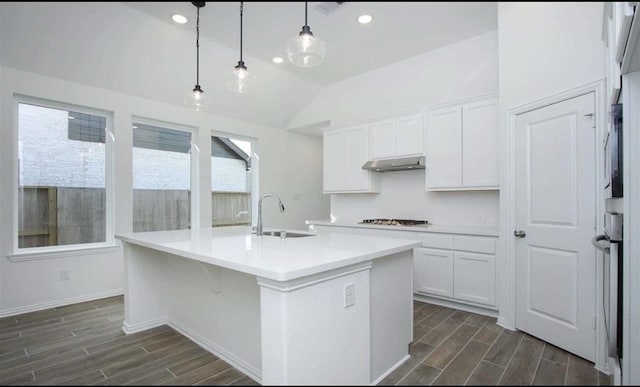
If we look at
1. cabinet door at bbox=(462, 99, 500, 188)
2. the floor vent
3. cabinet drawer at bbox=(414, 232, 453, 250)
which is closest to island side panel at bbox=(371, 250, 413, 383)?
cabinet drawer at bbox=(414, 232, 453, 250)

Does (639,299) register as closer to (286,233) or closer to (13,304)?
(286,233)

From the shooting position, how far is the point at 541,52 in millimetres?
1059

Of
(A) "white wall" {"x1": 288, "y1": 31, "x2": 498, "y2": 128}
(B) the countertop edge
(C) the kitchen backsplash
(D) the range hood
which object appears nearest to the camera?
(B) the countertop edge

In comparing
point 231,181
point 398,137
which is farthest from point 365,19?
point 231,181

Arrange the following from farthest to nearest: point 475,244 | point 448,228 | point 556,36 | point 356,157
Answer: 1. point 356,157
2. point 448,228
3. point 475,244
4. point 556,36

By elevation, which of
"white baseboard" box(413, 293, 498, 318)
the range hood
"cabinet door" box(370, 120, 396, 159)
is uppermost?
"cabinet door" box(370, 120, 396, 159)

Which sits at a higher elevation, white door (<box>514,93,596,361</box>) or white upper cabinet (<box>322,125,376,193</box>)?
white upper cabinet (<box>322,125,376,193</box>)

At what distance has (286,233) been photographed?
8.48ft

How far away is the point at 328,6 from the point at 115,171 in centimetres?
348

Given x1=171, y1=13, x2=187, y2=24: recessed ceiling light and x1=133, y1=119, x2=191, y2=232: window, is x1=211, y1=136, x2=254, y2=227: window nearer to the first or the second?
x1=133, y1=119, x2=191, y2=232: window

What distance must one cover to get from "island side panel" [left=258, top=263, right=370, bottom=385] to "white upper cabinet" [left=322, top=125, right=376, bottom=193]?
2943 mm

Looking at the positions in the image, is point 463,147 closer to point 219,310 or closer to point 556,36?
point 556,36

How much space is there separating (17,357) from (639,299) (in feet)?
10.6

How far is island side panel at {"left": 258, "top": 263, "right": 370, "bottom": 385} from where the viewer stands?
0.96 meters
